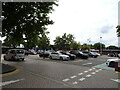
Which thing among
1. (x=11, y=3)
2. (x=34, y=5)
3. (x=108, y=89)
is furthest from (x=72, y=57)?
(x=108, y=89)

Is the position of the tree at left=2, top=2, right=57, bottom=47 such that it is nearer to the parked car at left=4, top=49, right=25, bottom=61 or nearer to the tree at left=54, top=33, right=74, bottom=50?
the parked car at left=4, top=49, right=25, bottom=61

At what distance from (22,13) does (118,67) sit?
10.6 m

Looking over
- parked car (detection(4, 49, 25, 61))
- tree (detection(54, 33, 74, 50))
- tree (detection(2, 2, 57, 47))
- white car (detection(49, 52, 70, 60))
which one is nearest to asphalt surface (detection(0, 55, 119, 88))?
tree (detection(2, 2, 57, 47))

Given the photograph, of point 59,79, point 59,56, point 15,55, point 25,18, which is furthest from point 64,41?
point 59,79

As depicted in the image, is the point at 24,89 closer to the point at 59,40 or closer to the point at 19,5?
the point at 19,5

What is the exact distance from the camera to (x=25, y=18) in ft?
42.3

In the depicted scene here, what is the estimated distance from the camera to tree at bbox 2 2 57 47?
11.5m

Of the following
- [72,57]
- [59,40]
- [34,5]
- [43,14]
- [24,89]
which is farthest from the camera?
[59,40]

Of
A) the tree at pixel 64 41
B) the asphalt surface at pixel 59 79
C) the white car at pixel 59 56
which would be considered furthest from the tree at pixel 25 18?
the tree at pixel 64 41

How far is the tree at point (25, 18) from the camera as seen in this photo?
11469 millimetres

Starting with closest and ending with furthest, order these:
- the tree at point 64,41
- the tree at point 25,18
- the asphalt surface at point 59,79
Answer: the asphalt surface at point 59,79, the tree at point 25,18, the tree at point 64,41

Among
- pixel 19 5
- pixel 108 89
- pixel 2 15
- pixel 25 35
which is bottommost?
pixel 108 89

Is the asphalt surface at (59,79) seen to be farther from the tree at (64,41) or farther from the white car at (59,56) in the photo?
the tree at (64,41)

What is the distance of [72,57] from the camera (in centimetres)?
2266
